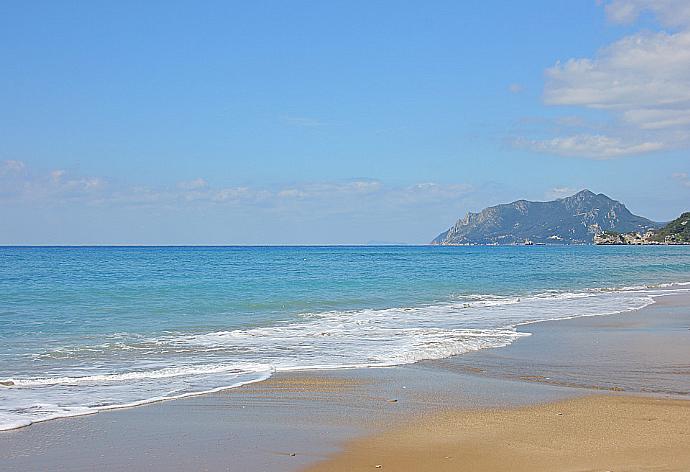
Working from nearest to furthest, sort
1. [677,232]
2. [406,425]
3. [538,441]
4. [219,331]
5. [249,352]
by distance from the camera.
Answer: [538,441] < [406,425] < [249,352] < [219,331] < [677,232]

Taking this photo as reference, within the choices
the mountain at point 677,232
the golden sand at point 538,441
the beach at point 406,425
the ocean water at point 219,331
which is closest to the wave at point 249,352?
the ocean water at point 219,331

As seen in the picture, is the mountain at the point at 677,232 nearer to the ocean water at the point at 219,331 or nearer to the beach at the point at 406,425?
the ocean water at the point at 219,331

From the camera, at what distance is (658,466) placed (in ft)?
21.1

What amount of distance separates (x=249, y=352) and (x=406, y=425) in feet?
20.5

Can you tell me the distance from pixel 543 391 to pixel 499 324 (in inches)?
343

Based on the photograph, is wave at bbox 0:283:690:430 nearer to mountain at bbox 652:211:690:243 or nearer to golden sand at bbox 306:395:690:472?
golden sand at bbox 306:395:690:472

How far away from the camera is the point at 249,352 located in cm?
1379

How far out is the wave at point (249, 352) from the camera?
9656 millimetres

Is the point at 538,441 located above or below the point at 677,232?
below

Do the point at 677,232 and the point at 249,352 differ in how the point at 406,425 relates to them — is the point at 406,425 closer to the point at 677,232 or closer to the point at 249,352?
the point at 249,352

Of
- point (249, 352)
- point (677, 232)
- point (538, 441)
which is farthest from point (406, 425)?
point (677, 232)

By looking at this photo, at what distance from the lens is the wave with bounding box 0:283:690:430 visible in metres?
9.66

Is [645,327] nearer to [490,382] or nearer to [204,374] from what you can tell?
[490,382]

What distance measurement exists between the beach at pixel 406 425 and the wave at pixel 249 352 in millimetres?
733
